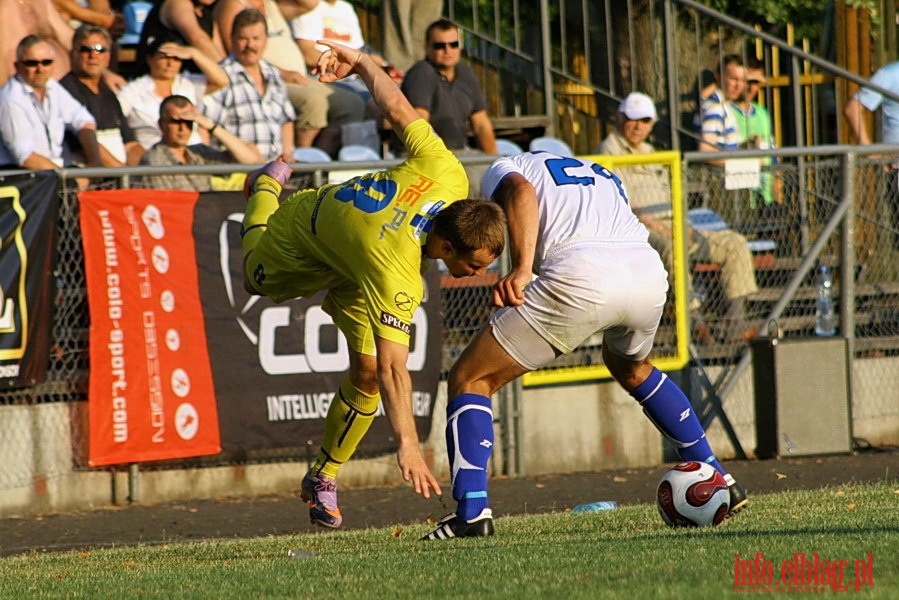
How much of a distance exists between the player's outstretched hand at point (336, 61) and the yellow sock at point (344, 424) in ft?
5.49

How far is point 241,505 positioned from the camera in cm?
1041

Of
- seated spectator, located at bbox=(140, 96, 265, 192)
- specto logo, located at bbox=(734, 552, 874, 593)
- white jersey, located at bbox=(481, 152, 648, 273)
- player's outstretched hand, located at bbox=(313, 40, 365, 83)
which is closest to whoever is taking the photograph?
specto logo, located at bbox=(734, 552, 874, 593)

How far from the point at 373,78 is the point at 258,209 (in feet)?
3.46

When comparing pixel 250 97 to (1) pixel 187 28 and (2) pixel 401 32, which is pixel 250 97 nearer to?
(1) pixel 187 28

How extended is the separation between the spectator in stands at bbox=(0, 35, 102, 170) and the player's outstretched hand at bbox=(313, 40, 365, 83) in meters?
3.65

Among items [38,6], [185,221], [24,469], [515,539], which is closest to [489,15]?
[38,6]

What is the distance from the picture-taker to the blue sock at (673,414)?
762cm

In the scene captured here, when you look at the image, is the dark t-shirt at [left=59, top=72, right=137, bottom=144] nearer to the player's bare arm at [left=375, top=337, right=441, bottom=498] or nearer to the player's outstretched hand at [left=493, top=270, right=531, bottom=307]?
the player's bare arm at [left=375, top=337, right=441, bottom=498]

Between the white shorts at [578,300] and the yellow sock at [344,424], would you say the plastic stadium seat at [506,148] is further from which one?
the white shorts at [578,300]

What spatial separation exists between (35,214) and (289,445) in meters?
2.46

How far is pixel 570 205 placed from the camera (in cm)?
707

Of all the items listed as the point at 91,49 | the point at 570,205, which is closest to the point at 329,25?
the point at 91,49

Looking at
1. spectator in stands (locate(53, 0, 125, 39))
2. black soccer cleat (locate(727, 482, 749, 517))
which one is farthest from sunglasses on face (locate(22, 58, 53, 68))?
black soccer cleat (locate(727, 482, 749, 517))

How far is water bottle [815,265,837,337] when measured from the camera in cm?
1242
